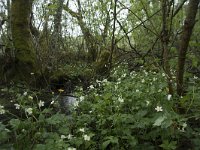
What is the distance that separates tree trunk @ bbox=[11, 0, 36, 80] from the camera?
24.8 ft

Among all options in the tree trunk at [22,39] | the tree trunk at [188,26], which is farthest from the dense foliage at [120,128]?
the tree trunk at [22,39]

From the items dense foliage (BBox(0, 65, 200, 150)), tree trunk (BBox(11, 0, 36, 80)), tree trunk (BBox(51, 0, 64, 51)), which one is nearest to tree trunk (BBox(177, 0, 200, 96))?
dense foliage (BBox(0, 65, 200, 150))

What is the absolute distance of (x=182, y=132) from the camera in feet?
9.84

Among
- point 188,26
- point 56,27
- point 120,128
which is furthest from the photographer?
point 56,27

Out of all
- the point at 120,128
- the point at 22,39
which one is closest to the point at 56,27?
the point at 22,39

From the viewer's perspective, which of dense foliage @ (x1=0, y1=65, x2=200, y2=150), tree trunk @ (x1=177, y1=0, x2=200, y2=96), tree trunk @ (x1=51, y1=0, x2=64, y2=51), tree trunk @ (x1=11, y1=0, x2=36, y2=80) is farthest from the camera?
tree trunk @ (x1=51, y1=0, x2=64, y2=51)

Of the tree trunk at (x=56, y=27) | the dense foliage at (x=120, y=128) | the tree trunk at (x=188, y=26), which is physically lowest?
the dense foliage at (x=120, y=128)

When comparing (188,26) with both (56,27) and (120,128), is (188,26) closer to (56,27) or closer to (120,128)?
(120,128)

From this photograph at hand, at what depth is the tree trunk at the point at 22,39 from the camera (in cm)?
755

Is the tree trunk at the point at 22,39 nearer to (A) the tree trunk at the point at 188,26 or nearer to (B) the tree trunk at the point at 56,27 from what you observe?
(B) the tree trunk at the point at 56,27

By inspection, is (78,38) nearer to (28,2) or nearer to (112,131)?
(28,2)

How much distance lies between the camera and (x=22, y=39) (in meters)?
7.77

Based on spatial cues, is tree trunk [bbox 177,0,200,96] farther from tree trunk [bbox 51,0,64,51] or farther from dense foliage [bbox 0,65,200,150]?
tree trunk [bbox 51,0,64,51]

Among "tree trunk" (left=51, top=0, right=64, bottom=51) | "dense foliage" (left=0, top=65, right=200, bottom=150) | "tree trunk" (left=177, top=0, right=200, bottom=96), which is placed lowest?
"dense foliage" (left=0, top=65, right=200, bottom=150)
